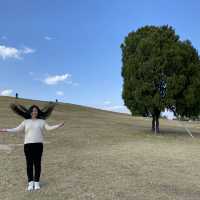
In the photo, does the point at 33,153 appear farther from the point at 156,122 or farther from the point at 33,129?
the point at 156,122

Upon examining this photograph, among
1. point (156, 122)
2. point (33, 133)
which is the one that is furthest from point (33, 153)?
point (156, 122)

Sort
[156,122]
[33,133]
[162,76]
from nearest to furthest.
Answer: [33,133], [162,76], [156,122]

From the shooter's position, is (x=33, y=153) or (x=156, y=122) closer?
(x=33, y=153)

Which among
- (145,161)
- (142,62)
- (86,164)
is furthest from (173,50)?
(86,164)

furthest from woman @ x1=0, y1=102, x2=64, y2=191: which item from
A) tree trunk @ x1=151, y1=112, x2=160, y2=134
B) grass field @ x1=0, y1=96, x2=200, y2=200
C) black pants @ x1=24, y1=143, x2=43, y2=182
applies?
tree trunk @ x1=151, y1=112, x2=160, y2=134

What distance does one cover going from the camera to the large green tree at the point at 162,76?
2584 centimetres

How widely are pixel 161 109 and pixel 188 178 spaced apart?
15.9m

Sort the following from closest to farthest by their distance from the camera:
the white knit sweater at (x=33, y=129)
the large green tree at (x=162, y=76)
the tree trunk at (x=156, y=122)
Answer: the white knit sweater at (x=33, y=129) → the large green tree at (x=162, y=76) → the tree trunk at (x=156, y=122)

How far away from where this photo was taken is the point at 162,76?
26250 millimetres

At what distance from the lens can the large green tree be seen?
25.8 meters

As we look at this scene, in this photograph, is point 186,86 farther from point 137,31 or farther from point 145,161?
point 145,161

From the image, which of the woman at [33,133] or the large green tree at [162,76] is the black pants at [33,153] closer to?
the woman at [33,133]

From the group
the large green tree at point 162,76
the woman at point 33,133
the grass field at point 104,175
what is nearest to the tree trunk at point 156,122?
the large green tree at point 162,76

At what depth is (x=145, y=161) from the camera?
520 inches
